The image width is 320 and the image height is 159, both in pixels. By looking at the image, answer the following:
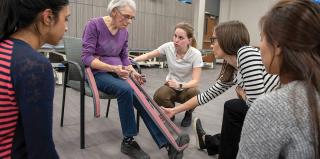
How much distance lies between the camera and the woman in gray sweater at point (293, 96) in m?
0.70

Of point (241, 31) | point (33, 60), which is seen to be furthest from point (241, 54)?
point (33, 60)

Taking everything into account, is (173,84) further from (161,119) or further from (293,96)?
(293,96)

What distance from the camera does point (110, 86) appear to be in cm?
197

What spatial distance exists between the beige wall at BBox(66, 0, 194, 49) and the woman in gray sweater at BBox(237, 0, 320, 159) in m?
5.18

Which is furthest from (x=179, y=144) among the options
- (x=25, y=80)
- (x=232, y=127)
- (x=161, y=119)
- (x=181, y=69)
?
(x=25, y=80)

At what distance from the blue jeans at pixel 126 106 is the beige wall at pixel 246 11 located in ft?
26.5

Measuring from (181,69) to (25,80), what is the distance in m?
1.94

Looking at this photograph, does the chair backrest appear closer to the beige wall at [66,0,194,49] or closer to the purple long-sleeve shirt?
the purple long-sleeve shirt

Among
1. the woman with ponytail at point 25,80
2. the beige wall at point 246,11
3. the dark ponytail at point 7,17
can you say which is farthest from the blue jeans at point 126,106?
the beige wall at point 246,11

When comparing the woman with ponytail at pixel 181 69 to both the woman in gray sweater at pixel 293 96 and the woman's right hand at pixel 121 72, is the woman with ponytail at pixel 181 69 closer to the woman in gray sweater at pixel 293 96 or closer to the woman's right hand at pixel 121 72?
the woman's right hand at pixel 121 72

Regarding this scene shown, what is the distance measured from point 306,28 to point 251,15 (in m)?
9.41

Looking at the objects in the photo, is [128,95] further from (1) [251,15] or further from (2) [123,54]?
(1) [251,15]

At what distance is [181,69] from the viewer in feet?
8.57

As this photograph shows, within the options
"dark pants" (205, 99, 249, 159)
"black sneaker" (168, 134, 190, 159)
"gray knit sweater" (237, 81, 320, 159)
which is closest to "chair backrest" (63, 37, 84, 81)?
"black sneaker" (168, 134, 190, 159)
